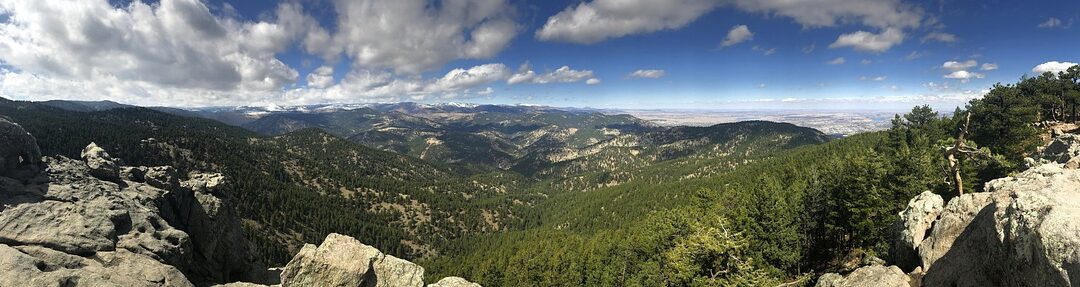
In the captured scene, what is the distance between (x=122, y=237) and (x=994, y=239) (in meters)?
59.2

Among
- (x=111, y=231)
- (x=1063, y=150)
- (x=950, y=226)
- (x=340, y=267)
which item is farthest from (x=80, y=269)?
(x=1063, y=150)

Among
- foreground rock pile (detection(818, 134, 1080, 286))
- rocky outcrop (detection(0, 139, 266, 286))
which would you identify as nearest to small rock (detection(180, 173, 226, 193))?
rocky outcrop (detection(0, 139, 266, 286))

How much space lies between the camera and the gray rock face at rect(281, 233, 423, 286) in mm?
26000

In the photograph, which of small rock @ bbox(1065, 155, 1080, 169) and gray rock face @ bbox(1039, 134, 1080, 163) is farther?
gray rock face @ bbox(1039, 134, 1080, 163)

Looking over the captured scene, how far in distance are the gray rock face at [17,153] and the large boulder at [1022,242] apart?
215 feet

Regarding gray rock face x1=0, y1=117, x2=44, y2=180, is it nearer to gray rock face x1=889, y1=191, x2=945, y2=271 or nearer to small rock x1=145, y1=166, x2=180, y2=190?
small rock x1=145, y1=166, x2=180, y2=190

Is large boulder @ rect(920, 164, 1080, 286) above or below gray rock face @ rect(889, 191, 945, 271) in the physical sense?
above

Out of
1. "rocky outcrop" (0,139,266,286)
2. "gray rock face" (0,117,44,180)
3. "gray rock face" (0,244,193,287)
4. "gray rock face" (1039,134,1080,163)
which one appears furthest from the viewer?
"gray rock face" (1039,134,1080,163)

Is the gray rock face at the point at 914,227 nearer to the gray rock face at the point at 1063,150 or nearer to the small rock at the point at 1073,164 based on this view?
the small rock at the point at 1073,164

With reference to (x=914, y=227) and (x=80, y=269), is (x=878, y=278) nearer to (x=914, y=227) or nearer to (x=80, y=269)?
(x=914, y=227)

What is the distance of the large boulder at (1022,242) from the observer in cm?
1522

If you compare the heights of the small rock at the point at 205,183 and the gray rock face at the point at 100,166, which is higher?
the gray rock face at the point at 100,166

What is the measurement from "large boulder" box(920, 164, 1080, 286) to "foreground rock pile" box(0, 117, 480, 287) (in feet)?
102

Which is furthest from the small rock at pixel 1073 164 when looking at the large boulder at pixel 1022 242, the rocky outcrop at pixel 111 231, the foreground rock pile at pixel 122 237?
the rocky outcrop at pixel 111 231
